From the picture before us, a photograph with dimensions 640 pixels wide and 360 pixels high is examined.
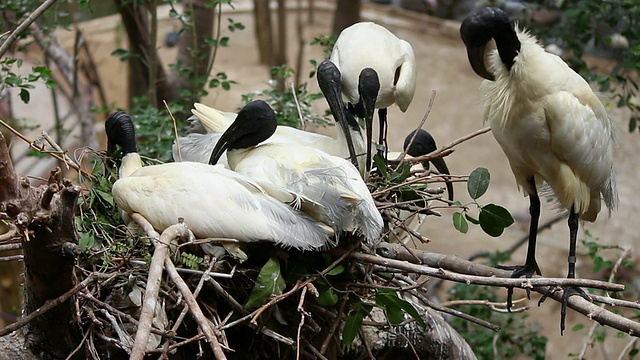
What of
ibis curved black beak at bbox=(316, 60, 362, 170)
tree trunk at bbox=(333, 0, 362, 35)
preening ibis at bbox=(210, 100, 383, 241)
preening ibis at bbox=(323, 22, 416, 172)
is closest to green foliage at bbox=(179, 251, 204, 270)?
preening ibis at bbox=(210, 100, 383, 241)

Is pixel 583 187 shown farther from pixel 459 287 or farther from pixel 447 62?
pixel 447 62

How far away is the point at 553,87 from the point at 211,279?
50.3 inches

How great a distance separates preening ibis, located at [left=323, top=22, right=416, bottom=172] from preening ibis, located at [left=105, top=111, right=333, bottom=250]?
85cm

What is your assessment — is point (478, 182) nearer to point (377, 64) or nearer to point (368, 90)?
point (368, 90)

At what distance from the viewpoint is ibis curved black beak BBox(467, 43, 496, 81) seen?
2970 millimetres

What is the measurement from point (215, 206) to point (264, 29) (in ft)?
23.2

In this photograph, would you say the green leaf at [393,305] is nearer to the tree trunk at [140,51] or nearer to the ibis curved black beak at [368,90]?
the ibis curved black beak at [368,90]

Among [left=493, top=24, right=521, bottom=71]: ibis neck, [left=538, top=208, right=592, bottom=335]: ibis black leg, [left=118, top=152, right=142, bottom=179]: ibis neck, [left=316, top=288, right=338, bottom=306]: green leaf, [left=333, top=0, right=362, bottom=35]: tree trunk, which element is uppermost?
[left=493, top=24, right=521, bottom=71]: ibis neck

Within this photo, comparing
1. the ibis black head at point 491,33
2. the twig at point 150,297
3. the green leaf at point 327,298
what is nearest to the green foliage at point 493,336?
the ibis black head at point 491,33

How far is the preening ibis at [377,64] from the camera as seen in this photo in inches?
142

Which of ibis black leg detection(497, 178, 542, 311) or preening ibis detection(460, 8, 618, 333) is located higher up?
preening ibis detection(460, 8, 618, 333)

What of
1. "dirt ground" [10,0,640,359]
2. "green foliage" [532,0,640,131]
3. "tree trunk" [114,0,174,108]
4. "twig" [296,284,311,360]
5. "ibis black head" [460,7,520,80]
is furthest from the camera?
"dirt ground" [10,0,640,359]

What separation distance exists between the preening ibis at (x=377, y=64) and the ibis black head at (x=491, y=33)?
23.0 inches

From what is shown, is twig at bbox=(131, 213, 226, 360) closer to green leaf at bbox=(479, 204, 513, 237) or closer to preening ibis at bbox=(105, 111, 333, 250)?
preening ibis at bbox=(105, 111, 333, 250)
